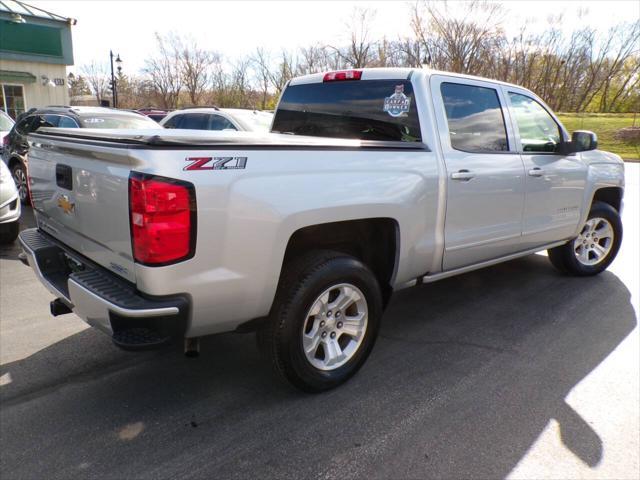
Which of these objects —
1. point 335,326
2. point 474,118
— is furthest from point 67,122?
point 335,326

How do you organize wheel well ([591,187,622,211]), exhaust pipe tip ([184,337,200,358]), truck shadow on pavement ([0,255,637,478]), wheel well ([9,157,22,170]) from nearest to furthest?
truck shadow on pavement ([0,255,637,478]) < exhaust pipe tip ([184,337,200,358]) < wheel well ([591,187,622,211]) < wheel well ([9,157,22,170])

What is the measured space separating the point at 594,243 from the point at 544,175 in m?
1.64

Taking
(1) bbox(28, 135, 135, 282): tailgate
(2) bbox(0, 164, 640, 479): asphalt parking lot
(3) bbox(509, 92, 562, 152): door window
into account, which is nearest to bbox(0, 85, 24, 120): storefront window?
(2) bbox(0, 164, 640, 479): asphalt parking lot

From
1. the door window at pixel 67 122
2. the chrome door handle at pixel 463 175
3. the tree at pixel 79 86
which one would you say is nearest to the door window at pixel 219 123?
the door window at pixel 67 122

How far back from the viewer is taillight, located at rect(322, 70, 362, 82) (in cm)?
395

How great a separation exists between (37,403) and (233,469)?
135cm

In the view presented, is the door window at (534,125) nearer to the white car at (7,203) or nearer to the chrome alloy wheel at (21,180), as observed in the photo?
the white car at (7,203)

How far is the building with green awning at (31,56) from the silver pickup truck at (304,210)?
2453 cm

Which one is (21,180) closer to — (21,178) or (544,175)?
(21,178)

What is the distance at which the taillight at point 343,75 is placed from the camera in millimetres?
3947

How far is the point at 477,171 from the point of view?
146 inches

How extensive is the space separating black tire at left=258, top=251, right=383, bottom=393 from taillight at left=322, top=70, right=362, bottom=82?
1.67 m

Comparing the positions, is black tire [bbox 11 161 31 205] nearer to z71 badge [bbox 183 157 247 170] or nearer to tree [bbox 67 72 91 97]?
z71 badge [bbox 183 157 247 170]

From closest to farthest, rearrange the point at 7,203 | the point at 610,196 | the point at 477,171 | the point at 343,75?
the point at 477,171 < the point at 343,75 < the point at 610,196 < the point at 7,203
